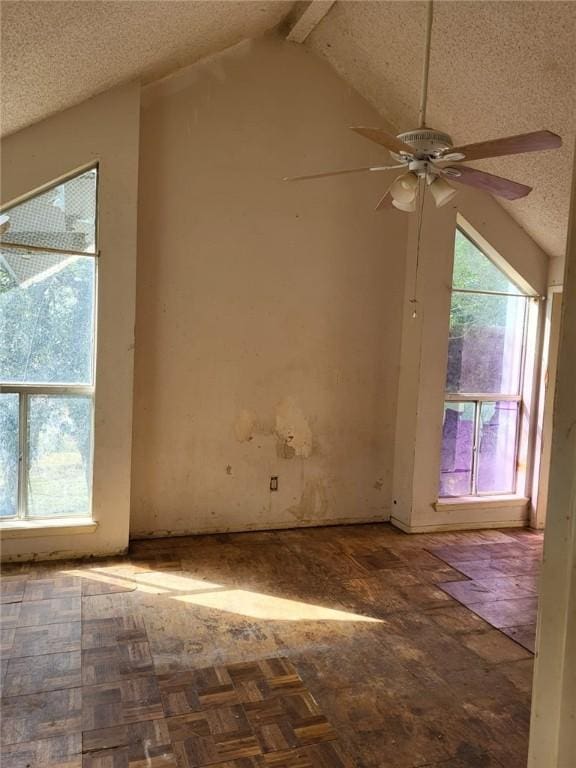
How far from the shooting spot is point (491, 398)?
5.15 meters

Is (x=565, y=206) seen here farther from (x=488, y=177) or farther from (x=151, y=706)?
(x=151, y=706)

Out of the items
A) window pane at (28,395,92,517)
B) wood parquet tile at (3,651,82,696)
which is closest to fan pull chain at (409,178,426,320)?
window pane at (28,395,92,517)

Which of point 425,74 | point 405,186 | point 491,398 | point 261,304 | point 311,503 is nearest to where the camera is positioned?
point 425,74

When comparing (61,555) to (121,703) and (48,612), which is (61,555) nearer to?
(48,612)

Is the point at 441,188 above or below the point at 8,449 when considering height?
above

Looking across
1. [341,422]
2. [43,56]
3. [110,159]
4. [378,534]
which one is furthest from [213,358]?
[43,56]

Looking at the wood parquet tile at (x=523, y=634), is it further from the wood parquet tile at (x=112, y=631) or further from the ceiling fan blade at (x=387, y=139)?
the ceiling fan blade at (x=387, y=139)

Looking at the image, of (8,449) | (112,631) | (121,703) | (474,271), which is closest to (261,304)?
(474,271)

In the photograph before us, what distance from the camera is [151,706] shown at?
97.3 inches

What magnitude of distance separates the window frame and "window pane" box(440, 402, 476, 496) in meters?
0.03

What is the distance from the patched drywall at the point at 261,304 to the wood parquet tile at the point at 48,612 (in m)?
1.10

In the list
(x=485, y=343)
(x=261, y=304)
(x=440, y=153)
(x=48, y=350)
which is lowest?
(x=48, y=350)

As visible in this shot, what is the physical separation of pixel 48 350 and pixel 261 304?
161cm

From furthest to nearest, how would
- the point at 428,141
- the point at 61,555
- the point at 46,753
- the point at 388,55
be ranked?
the point at 388,55 < the point at 61,555 < the point at 428,141 < the point at 46,753
